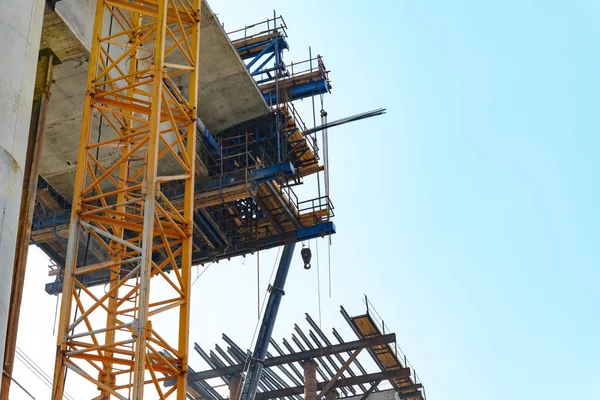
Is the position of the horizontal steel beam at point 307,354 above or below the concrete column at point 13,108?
above

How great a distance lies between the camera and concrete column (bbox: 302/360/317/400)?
4116 centimetres

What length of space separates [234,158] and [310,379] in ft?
35.2

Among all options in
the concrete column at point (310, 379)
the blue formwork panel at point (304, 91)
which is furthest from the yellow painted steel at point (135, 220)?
the concrete column at point (310, 379)

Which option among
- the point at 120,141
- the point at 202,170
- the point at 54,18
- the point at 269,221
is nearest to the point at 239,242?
the point at 269,221

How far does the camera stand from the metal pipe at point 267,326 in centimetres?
3684

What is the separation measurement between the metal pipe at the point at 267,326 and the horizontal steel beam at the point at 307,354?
371cm

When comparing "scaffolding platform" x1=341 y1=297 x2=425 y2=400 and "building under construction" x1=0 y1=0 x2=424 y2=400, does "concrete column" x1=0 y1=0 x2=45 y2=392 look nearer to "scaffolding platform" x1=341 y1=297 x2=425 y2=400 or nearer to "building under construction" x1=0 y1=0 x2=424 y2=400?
"building under construction" x1=0 y1=0 x2=424 y2=400

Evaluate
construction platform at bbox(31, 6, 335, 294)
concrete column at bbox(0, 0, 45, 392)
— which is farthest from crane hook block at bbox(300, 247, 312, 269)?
concrete column at bbox(0, 0, 45, 392)

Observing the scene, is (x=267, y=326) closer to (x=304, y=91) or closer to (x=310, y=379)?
(x=310, y=379)

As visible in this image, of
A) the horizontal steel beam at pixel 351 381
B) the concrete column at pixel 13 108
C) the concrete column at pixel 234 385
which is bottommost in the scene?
the concrete column at pixel 13 108

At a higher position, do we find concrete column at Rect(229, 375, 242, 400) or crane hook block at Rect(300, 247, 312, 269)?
crane hook block at Rect(300, 247, 312, 269)

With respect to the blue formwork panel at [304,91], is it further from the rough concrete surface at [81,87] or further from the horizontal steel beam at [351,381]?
the horizontal steel beam at [351,381]

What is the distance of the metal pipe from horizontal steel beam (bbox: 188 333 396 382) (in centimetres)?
371

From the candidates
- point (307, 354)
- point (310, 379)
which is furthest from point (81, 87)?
point (310, 379)
